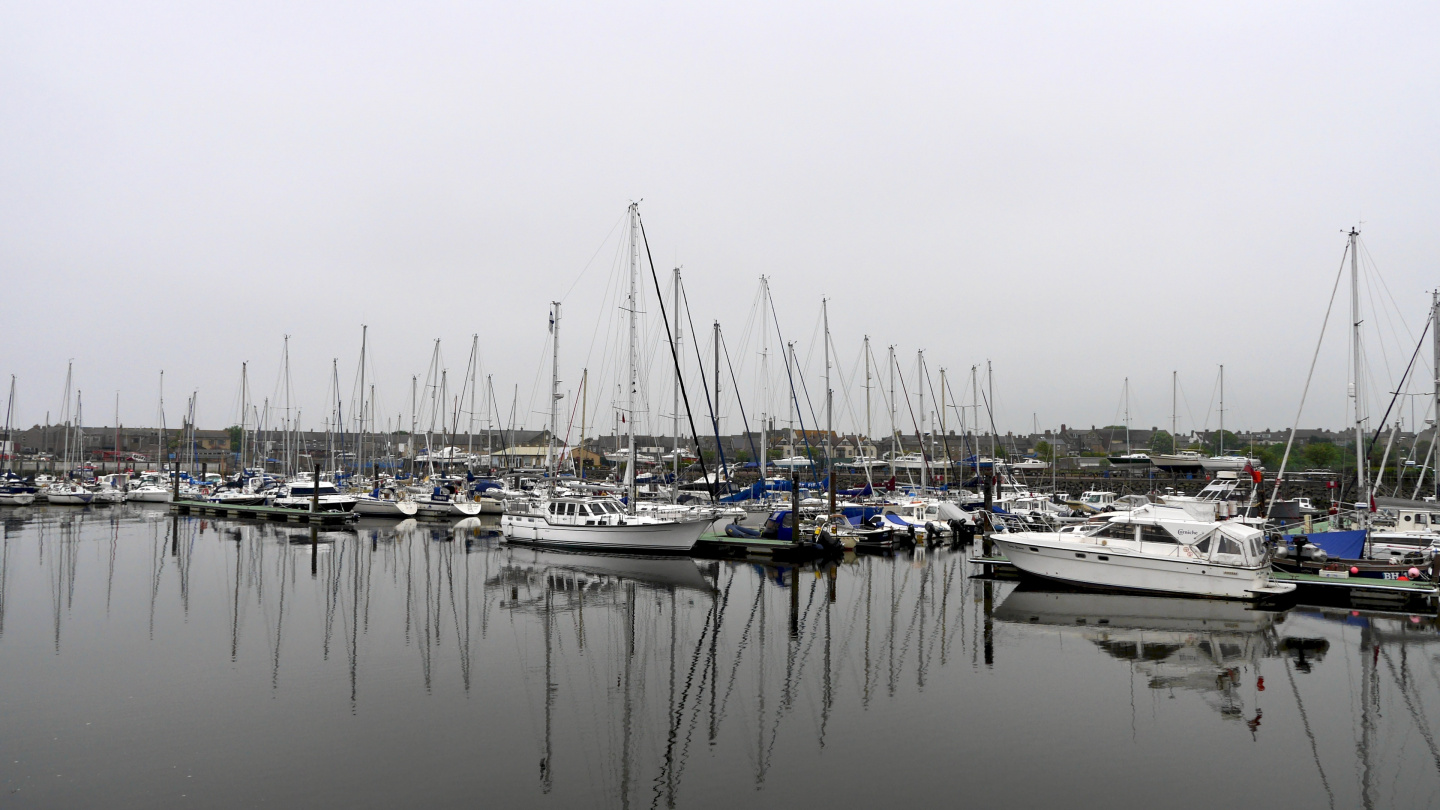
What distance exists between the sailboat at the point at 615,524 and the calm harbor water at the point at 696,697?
678cm

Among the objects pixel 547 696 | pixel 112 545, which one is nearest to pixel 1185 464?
pixel 547 696

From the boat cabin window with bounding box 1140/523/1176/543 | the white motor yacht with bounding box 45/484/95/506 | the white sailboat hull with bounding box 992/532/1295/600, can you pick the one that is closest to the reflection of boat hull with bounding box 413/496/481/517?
the white motor yacht with bounding box 45/484/95/506

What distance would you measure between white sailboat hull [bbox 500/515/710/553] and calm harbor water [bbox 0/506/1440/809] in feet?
21.5

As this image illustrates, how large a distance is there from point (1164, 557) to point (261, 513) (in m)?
50.2

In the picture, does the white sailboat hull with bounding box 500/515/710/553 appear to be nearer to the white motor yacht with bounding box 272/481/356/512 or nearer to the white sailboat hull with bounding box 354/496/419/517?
the white sailboat hull with bounding box 354/496/419/517

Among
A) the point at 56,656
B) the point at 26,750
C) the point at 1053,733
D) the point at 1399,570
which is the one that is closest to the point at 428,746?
the point at 26,750

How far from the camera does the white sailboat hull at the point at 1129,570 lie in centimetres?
2295

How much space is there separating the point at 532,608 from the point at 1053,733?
14.1 metres

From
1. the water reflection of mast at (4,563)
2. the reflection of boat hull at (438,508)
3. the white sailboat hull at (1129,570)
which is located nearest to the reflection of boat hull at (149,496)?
the water reflection of mast at (4,563)

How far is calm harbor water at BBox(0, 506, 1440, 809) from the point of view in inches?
427

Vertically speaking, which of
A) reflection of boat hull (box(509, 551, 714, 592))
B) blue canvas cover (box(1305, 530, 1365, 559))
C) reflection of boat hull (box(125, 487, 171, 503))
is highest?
blue canvas cover (box(1305, 530, 1365, 559))

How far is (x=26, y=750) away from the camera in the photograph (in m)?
11.6

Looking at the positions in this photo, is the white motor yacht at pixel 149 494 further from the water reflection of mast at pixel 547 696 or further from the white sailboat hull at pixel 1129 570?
the white sailboat hull at pixel 1129 570

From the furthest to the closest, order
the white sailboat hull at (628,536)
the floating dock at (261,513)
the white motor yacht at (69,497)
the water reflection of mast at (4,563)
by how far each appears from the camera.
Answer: the white motor yacht at (69,497), the floating dock at (261,513), the white sailboat hull at (628,536), the water reflection of mast at (4,563)
